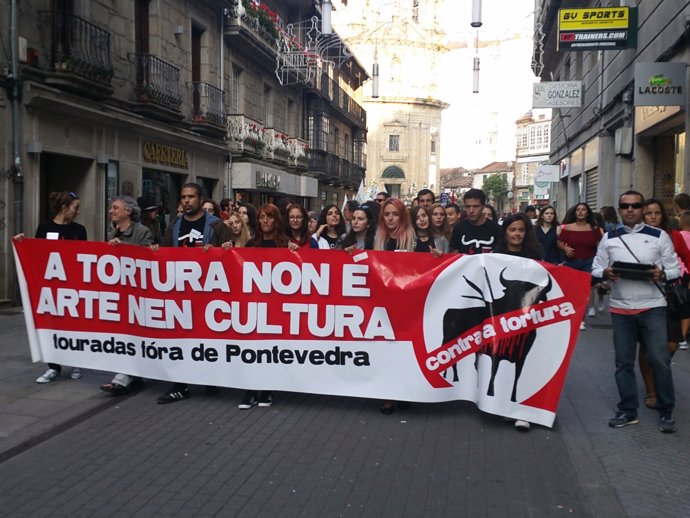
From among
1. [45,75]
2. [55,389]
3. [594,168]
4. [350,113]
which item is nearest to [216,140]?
[45,75]

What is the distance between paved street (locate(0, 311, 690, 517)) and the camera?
13.5 ft

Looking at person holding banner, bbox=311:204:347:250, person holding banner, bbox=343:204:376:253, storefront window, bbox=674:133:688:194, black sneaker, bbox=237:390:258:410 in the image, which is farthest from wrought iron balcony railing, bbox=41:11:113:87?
storefront window, bbox=674:133:688:194

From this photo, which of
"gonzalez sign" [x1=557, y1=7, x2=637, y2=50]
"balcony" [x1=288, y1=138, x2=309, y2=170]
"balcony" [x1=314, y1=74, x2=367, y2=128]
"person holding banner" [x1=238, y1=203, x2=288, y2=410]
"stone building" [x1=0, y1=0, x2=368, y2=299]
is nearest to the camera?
"person holding banner" [x1=238, y1=203, x2=288, y2=410]

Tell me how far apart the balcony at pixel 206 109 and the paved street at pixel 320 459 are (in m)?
13.9

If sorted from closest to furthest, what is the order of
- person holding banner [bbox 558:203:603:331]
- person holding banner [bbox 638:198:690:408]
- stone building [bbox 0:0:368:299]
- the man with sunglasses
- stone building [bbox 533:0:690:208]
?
the man with sunglasses → person holding banner [bbox 638:198:690:408] → person holding banner [bbox 558:203:603:331] → stone building [bbox 0:0:368:299] → stone building [bbox 533:0:690:208]

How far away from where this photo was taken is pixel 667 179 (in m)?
15.6

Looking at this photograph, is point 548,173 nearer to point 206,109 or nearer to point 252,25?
point 252,25

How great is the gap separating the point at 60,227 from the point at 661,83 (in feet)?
33.3

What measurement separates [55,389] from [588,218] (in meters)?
7.52

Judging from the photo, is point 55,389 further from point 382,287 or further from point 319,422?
point 382,287

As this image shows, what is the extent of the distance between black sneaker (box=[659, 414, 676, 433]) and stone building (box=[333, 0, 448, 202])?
75977 millimetres

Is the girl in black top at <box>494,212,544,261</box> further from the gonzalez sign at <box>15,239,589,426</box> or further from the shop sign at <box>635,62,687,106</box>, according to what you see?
the shop sign at <box>635,62,687,106</box>

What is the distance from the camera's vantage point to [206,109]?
20.0 metres

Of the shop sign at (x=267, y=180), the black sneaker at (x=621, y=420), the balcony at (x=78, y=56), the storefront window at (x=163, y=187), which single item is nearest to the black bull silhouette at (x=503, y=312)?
the black sneaker at (x=621, y=420)
